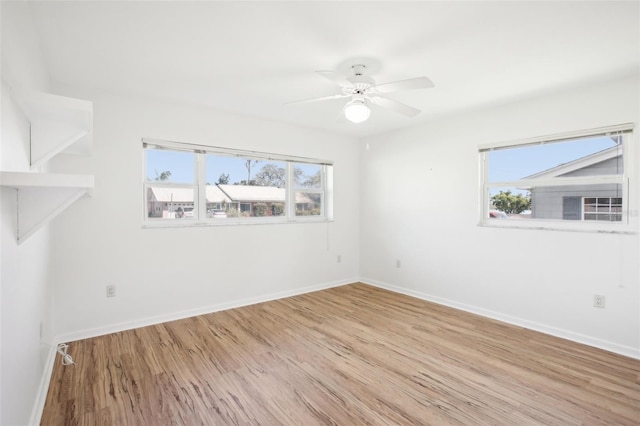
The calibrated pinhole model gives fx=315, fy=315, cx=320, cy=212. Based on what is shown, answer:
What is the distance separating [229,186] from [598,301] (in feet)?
13.1

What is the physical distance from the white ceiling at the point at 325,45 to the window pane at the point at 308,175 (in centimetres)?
154

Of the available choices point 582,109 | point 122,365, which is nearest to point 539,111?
point 582,109

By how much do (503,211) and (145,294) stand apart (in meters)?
4.02

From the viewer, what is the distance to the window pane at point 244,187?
3.82 meters

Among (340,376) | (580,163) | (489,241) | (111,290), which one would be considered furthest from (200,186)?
(580,163)

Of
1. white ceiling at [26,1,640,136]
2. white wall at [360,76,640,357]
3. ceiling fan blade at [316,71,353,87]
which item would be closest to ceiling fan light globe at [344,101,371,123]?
ceiling fan blade at [316,71,353,87]

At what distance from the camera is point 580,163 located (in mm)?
3053

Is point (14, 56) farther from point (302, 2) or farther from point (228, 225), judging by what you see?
point (228, 225)

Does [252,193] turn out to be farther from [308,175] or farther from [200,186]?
[308,175]

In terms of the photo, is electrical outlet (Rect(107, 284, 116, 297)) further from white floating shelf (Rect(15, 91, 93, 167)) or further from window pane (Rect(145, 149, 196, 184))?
white floating shelf (Rect(15, 91, 93, 167))

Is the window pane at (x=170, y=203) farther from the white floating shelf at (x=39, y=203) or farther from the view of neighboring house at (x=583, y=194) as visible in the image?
the view of neighboring house at (x=583, y=194)

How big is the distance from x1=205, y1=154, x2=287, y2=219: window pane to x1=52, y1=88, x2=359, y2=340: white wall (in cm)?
21

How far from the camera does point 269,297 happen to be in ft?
13.6

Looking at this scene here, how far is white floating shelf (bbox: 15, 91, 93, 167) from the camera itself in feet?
4.84
